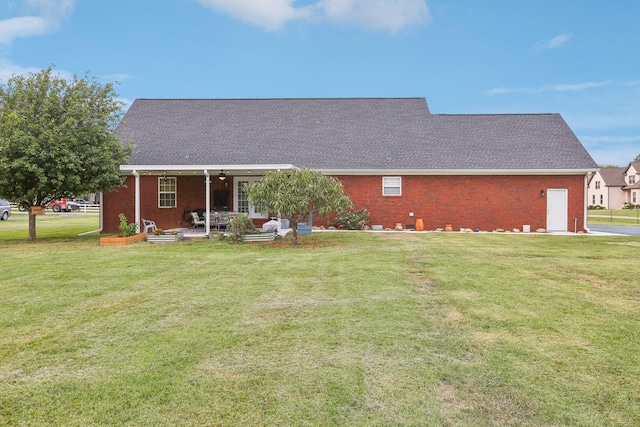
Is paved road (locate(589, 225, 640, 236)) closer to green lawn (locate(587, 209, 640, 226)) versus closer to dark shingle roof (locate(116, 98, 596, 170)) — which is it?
dark shingle roof (locate(116, 98, 596, 170))

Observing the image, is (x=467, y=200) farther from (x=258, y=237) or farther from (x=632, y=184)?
(x=632, y=184)

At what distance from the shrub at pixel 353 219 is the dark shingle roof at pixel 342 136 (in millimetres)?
2154

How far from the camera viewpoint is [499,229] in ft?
66.4

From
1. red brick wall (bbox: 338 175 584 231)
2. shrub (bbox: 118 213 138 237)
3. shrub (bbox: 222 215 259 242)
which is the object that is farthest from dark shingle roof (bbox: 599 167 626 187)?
shrub (bbox: 118 213 138 237)

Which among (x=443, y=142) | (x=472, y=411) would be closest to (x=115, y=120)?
(x=443, y=142)

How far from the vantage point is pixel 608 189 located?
60.0 metres

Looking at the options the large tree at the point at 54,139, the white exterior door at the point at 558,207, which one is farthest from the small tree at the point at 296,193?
the white exterior door at the point at 558,207

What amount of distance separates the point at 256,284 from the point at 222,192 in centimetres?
1312

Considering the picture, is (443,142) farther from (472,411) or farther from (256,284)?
A: (472,411)

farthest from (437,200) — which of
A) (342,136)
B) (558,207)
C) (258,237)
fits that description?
(258,237)

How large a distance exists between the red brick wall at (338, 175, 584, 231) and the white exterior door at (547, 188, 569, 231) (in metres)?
0.20

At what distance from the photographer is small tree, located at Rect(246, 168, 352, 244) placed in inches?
524

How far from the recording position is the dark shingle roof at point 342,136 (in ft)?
67.6

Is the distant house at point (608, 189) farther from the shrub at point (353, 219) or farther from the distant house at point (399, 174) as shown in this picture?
the shrub at point (353, 219)
